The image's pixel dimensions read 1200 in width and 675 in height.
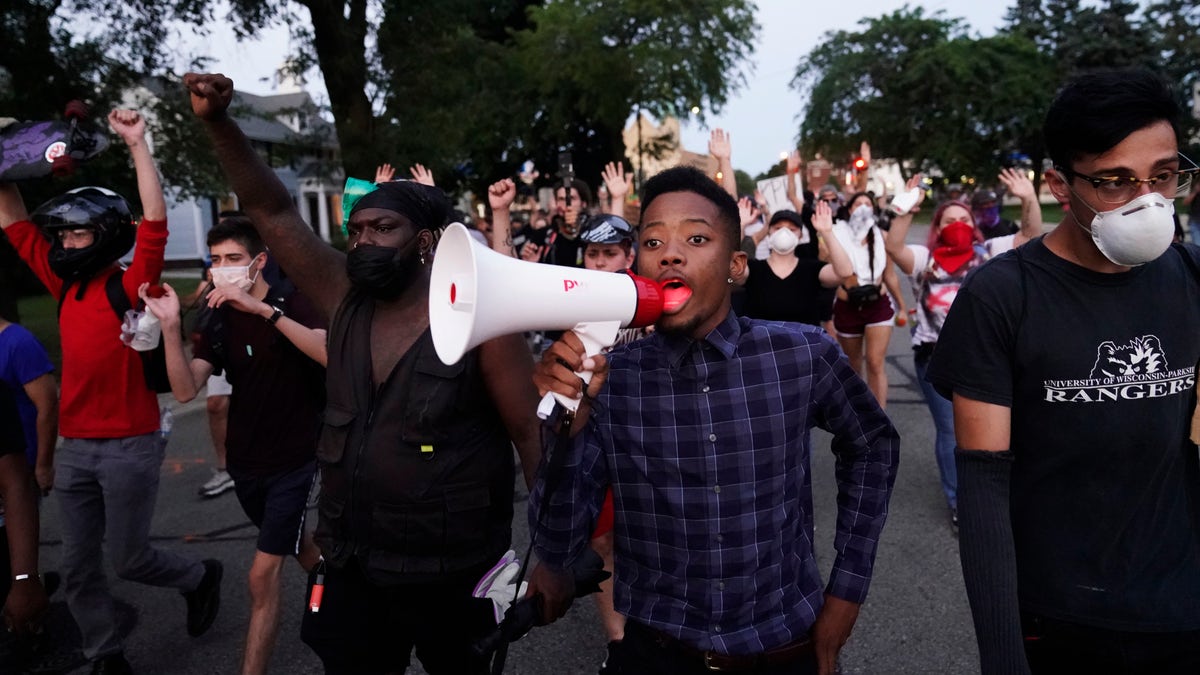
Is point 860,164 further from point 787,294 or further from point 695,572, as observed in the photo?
point 695,572

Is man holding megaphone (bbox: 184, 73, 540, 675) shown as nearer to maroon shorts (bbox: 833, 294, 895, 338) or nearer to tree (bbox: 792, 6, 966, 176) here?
maroon shorts (bbox: 833, 294, 895, 338)

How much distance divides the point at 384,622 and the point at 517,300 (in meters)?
1.46

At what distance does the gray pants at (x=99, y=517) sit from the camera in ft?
11.9

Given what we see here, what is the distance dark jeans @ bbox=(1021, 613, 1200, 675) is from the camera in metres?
1.85

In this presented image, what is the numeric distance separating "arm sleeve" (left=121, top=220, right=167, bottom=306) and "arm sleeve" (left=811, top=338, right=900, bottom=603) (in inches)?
102

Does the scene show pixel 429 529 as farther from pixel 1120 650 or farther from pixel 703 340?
pixel 1120 650

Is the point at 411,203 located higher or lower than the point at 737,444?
higher

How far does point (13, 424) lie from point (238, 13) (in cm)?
1200

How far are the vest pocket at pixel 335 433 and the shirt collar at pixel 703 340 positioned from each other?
0.95 meters

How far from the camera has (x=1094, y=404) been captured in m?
1.85

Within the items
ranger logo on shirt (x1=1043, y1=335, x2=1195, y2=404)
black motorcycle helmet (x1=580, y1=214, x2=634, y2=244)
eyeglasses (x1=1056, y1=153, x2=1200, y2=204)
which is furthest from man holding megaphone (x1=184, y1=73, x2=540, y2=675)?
black motorcycle helmet (x1=580, y1=214, x2=634, y2=244)

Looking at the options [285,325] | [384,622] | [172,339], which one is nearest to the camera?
[384,622]

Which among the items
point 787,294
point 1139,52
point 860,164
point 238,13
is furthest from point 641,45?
point 1139,52


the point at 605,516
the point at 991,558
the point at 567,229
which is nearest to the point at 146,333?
the point at 605,516
